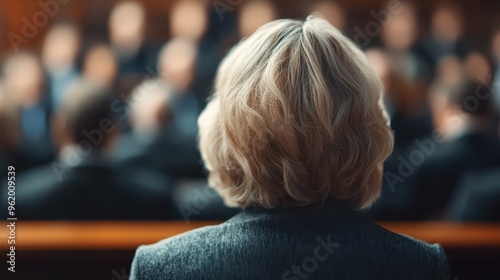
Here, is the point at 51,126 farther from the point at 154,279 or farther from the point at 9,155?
the point at 154,279

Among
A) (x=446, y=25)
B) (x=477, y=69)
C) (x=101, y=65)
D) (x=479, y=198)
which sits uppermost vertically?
(x=101, y=65)

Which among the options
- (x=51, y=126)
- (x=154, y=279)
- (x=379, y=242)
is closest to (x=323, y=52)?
(x=379, y=242)

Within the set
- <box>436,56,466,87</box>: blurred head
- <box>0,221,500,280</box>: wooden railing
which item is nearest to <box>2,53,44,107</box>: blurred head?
<box>0,221,500,280</box>: wooden railing

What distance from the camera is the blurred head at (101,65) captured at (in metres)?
3.97

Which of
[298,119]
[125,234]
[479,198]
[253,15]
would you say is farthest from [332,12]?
[298,119]

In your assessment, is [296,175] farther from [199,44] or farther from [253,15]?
[253,15]

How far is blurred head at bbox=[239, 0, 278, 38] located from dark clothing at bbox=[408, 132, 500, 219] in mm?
1777

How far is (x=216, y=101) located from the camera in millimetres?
1321

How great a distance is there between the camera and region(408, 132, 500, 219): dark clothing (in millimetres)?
2834

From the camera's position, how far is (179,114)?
3701mm

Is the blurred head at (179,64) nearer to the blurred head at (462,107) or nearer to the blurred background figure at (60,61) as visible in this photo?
the blurred background figure at (60,61)

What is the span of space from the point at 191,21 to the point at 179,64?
0.56 metres

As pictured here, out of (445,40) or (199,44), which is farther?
(445,40)

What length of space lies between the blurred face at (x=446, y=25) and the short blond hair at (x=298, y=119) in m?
3.32
